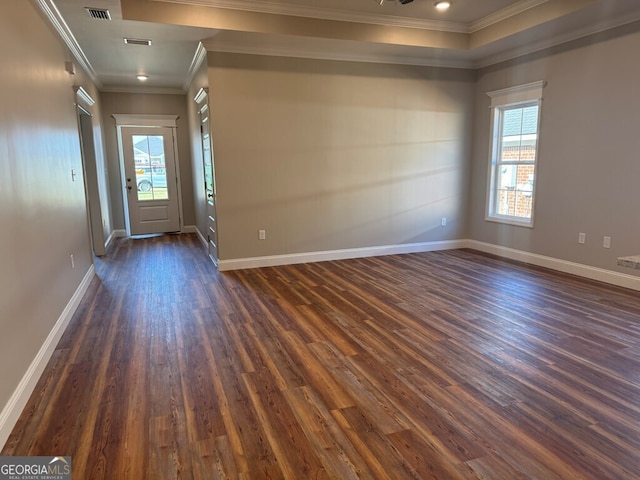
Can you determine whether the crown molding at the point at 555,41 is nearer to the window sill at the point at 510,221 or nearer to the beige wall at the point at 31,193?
the window sill at the point at 510,221

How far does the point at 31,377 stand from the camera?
2.38m

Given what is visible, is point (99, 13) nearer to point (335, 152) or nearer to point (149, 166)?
point (335, 152)

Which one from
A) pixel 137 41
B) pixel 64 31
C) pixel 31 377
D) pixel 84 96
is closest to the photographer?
pixel 31 377

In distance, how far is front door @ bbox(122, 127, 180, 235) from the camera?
306 inches

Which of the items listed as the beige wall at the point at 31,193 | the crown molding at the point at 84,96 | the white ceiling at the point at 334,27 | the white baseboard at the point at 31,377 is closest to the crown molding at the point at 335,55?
the white ceiling at the point at 334,27

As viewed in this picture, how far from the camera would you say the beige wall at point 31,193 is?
2223 millimetres

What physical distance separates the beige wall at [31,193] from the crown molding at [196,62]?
4.75 ft

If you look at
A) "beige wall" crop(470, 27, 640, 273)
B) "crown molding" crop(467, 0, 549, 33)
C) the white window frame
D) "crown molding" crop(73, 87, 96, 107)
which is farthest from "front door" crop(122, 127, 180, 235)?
"beige wall" crop(470, 27, 640, 273)

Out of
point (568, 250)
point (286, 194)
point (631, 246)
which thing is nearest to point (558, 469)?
point (631, 246)

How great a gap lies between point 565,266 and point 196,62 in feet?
17.6

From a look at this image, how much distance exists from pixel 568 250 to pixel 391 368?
3.42 meters

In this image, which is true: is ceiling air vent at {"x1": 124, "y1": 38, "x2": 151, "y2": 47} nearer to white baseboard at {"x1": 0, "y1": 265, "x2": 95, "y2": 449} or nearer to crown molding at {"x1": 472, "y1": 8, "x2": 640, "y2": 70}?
white baseboard at {"x1": 0, "y1": 265, "x2": 95, "y2": 449}

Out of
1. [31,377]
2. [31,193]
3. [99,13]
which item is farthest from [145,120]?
[31,377]

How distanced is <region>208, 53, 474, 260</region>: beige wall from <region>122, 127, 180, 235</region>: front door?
139 inches
